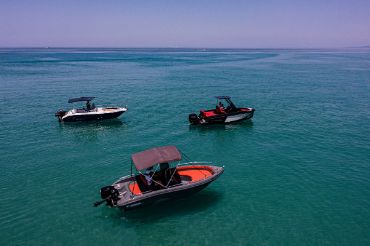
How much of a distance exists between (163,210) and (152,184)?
185cm

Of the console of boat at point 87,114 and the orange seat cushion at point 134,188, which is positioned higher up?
the console of boat at point 87,114

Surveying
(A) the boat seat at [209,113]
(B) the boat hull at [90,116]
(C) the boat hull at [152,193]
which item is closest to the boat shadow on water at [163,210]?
(C) the boat hull at [152,193]

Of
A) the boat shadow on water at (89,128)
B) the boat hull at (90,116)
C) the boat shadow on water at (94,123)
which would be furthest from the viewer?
the boat shadow on water at (94,123)

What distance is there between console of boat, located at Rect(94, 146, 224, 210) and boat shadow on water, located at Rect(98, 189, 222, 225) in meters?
0.75

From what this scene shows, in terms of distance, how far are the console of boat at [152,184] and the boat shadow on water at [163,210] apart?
75 centimetres

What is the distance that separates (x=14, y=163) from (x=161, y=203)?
1501cm

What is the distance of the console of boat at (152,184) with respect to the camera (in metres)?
18.2

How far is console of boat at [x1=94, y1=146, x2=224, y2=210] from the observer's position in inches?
717

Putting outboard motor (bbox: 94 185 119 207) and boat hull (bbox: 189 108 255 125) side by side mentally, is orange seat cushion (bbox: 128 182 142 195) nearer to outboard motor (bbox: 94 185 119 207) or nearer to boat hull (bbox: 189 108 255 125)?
outboard motor (bbox: 94 185 119 207)

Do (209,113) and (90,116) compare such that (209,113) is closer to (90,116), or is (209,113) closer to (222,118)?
(222,118)

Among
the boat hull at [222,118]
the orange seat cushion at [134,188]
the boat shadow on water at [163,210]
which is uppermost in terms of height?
the boat hull at [222,118]

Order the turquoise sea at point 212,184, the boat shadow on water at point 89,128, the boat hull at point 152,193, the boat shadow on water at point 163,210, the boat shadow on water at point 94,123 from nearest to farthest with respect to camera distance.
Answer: the turquoise sea at point 212,184, the boat hull at point 152,193, the boat shadow on water at point 163,210, the boat shadow on water at point 89,128, the boat shadow on water at point 94,123

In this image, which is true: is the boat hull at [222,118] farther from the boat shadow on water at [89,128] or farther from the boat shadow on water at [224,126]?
the boat shadow on water at [89,128]

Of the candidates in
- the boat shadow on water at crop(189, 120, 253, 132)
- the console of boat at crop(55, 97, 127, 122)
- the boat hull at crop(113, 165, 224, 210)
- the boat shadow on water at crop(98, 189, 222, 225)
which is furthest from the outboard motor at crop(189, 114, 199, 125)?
the boat shadow on water at crop(98, 189, 222, 225)
